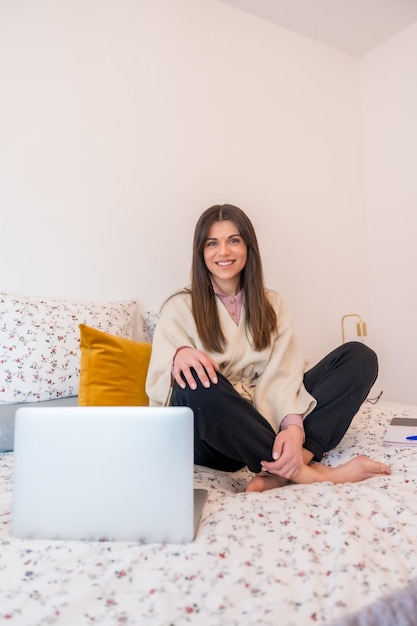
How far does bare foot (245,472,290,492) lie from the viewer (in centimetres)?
105

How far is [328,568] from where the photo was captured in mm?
627

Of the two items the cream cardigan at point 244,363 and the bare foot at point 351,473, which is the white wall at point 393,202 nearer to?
the cream cardigan at point 244,363

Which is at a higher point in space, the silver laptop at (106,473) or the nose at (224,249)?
the nose at (224,249)

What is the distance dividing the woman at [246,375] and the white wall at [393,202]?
122 centimetres

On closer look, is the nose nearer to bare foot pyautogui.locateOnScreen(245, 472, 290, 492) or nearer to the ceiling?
bare foot pyautogui.locateOnScreen(245, 472, 290, 492)

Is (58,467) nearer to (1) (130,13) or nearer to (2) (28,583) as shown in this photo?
(2) (28,583)

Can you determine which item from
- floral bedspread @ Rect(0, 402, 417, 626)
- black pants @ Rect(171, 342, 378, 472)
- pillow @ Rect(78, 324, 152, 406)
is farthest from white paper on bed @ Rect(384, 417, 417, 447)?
pillow @ Rect(78, 324, 152, 406)

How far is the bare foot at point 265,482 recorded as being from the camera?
1055 millimetres

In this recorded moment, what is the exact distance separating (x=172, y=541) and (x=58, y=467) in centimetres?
20

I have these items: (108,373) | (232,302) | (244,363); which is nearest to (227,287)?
(232,302)

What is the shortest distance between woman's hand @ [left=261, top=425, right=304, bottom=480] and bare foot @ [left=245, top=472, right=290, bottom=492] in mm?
23

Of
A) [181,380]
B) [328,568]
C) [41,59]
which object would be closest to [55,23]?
[41,59]

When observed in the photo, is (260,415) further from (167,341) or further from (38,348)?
(38,348)

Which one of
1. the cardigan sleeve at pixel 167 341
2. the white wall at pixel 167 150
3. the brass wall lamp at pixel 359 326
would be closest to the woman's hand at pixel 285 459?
the cardigan sleeve at pixel 167 341
